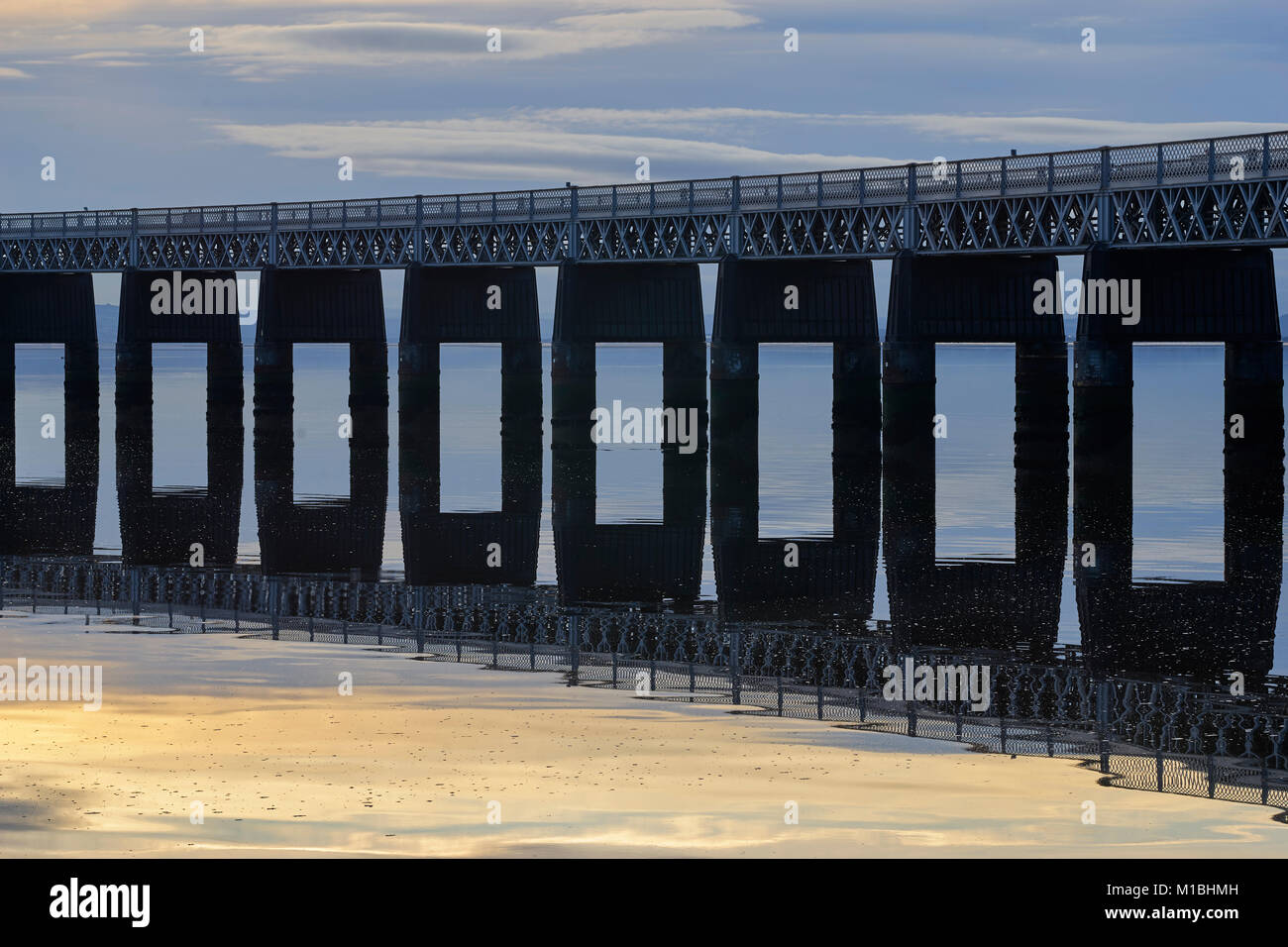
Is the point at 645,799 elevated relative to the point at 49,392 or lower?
lower

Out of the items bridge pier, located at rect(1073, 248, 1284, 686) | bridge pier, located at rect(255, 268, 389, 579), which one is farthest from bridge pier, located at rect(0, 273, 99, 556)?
bridge pier, located at rect(1073, 248, 1284, 686)

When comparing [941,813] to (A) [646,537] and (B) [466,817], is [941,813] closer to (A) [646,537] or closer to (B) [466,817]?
(B) [466,817]

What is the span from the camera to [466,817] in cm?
1928

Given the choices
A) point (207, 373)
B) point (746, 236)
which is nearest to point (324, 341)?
point (207, 373)

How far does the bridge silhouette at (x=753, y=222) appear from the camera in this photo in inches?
2307

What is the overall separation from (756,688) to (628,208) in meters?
54.3

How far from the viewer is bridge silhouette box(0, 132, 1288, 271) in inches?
2307

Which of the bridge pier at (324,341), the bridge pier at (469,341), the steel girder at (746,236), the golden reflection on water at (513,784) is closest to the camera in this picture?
the golden reflection on water at (513,784)
